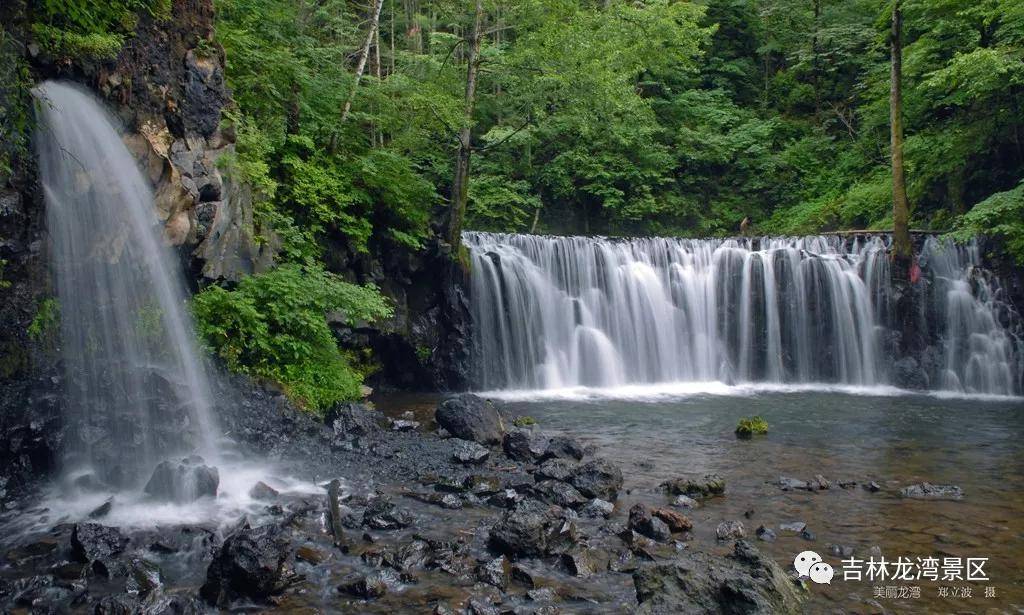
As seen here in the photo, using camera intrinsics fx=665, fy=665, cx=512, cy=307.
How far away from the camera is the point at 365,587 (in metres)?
5.07

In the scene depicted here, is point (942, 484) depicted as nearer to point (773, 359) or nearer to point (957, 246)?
point (773, 359)

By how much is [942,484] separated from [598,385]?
9.00 meters

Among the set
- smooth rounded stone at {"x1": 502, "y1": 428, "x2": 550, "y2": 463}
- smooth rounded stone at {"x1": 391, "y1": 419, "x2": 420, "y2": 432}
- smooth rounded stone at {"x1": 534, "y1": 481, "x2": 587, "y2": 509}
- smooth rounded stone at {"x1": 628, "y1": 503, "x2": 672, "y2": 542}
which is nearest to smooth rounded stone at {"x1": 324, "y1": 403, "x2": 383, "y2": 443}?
smooth rounded stone at {"x1": 391, "y1": 419, "x2": 420, "y2": 432}

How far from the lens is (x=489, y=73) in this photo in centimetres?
1623

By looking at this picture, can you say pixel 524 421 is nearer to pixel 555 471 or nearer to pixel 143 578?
pixel 555 471

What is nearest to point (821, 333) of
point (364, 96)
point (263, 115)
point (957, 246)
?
point (957, 246)

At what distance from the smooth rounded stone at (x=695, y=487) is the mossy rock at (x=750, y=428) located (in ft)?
10.8

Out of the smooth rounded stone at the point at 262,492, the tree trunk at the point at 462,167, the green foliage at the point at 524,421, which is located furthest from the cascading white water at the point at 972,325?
the smooth rounded stone at the point at 262,492

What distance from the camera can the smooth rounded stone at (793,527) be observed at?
651 cm

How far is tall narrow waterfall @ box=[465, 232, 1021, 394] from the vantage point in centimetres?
1616

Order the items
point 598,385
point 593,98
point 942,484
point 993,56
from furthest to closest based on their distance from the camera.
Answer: point 598,385 < point 593,98 < point 993,56 < point 942,484

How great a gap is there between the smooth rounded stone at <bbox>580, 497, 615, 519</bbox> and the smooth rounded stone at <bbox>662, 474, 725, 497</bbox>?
959 mm

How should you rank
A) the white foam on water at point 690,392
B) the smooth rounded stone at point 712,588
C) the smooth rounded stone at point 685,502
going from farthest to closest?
the white foam on water at point 690,392, the smooth rounded stone at point 685,502, the smooth rounded stone at point 712,588

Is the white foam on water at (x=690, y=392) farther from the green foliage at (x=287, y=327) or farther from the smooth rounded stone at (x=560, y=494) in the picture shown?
the smooth rounded stone at (x=560, y=494)
